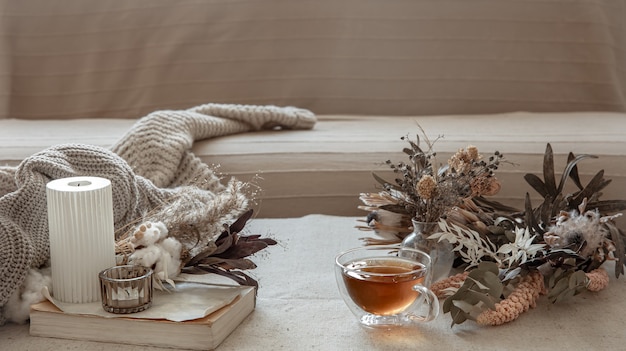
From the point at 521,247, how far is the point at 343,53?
132 cm

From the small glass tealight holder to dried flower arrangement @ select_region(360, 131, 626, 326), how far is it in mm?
335

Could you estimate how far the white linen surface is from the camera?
2.77 ft

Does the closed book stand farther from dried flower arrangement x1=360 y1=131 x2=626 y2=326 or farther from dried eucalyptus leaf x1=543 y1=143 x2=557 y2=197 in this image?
dried eucalyptus leaf x1=543 y1=143 x2=557 y2=197

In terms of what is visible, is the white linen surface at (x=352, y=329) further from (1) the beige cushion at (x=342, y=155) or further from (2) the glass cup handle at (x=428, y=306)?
(1) the beige cushion at (x=342, y=155)

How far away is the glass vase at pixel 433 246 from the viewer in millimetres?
977

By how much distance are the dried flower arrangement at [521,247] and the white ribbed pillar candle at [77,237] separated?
388 mm

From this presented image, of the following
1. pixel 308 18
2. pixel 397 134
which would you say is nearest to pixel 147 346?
pixel 397 134

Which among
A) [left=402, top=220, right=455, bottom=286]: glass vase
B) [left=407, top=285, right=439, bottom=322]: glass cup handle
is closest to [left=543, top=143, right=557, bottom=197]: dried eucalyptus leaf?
[left=402, top=220, right=455, bottom=286]: glass vase

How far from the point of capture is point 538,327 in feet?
2.93

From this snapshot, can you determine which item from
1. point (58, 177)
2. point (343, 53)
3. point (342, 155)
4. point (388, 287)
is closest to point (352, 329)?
point (388, 287)

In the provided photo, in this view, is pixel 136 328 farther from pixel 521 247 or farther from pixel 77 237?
pixel 521 247

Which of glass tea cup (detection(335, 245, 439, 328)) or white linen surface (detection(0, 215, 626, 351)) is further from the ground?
glass tea cup (detection(335, 245, 439, 328))

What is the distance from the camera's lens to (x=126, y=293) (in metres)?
0.85

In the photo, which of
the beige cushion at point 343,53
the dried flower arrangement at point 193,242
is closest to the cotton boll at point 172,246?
the dried flower arrangement at point 193,242
